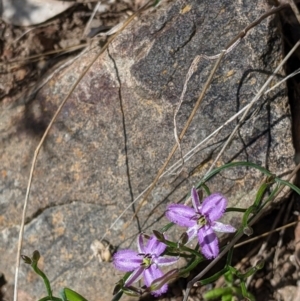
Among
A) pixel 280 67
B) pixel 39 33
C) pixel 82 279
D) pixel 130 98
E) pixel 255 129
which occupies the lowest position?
pixel 82 279

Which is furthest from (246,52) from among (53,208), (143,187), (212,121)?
(53,208)

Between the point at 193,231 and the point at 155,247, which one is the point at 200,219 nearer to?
the point at 193,231

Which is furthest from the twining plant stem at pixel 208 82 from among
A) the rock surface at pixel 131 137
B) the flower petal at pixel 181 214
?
the flower petal at pixel 181 214

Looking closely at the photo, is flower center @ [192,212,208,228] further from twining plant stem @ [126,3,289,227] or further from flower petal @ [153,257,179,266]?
twining plant stem @ [126,3,289,227]

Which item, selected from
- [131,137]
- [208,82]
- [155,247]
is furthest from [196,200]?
[131,137]

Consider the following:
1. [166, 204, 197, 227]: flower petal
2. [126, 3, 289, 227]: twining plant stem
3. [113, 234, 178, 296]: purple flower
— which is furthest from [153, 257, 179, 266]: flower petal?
[126, 3, 289, 227]: twining plant stem

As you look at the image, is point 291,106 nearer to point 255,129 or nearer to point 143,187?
point 255,129

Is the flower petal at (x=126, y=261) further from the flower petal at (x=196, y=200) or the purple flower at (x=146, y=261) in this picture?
the flower petal at (x=196, y=200)
